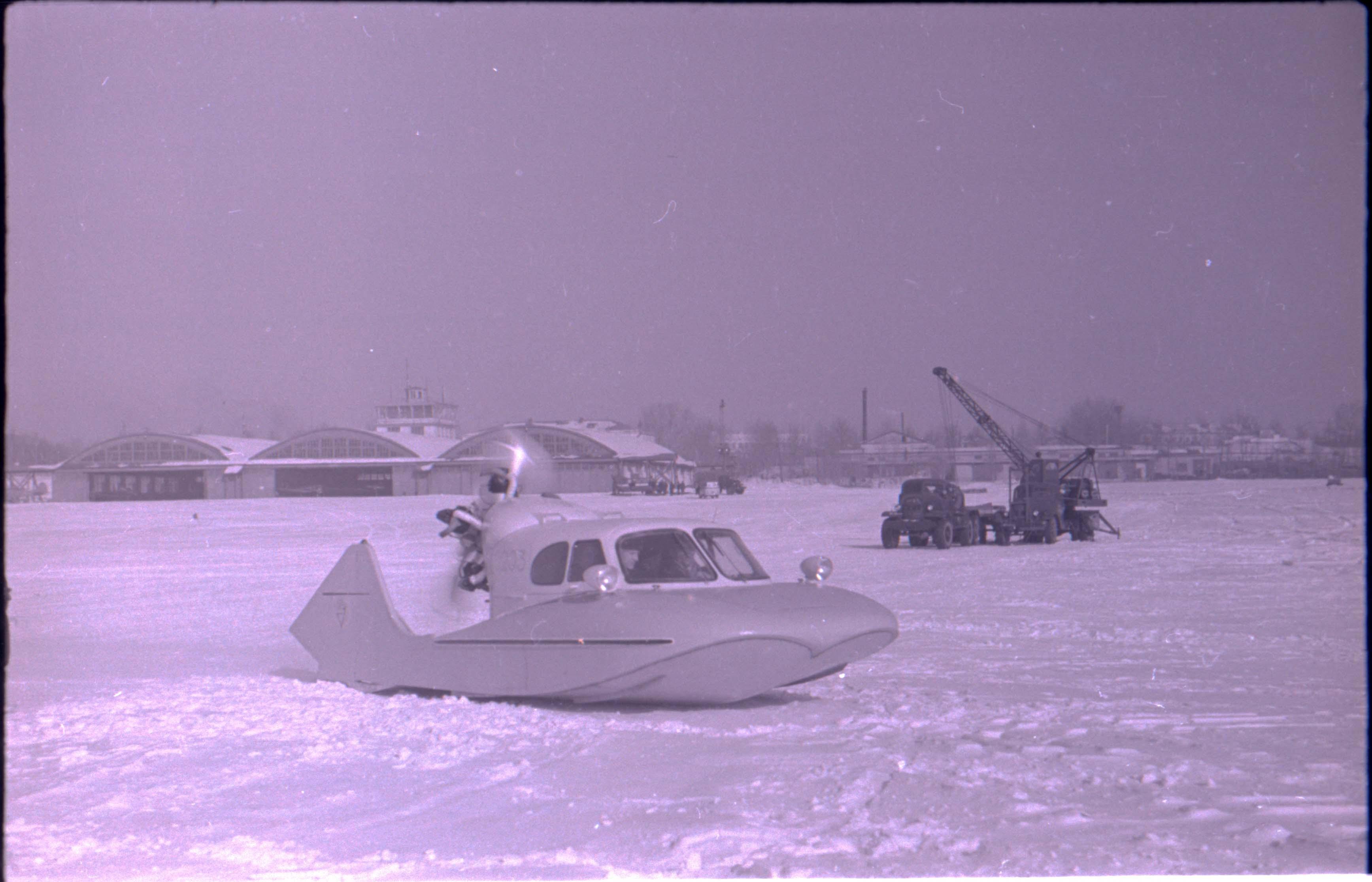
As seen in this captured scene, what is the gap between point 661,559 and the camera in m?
7.41

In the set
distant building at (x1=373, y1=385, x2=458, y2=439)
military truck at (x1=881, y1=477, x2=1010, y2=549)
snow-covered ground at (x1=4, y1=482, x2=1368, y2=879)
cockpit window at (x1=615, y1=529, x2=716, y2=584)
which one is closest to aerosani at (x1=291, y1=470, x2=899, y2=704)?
cockpit window at (x1=615, y1=529, x2=716, y2=584)

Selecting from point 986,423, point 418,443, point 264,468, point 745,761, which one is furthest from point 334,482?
point 745,761

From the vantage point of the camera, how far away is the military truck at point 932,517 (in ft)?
83.5

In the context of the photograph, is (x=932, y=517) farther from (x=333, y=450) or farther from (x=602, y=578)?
(x=333, y=450)

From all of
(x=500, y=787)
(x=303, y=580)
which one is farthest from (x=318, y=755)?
(x=303, y=580)

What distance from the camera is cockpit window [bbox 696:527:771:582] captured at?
7523 mm

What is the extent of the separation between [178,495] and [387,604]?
36.3 metres

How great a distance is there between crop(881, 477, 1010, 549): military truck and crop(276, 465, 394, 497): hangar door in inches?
841

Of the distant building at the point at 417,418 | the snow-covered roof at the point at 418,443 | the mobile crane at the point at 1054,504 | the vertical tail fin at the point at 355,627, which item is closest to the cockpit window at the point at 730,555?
the vertical tail fin at the point at 355,627

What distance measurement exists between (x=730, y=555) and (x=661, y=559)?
1.90 ft

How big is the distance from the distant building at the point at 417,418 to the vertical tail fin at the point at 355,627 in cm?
→ 864

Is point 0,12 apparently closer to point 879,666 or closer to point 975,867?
point 975,867

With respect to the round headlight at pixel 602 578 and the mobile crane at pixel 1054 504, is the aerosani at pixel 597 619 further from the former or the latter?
the mobile crane at pixel 1054 504

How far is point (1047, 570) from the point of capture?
61.2ft
